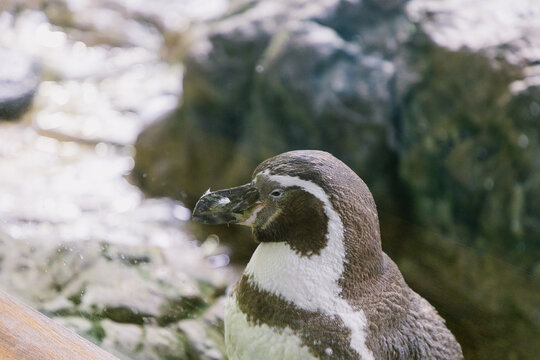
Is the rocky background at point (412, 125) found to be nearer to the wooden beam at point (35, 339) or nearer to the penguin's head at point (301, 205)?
the penguin's head at point (301, 205)

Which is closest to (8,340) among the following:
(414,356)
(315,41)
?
(414,356)

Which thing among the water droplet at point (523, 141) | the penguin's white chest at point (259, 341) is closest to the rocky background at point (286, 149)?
the water droplet at point (523, 141)

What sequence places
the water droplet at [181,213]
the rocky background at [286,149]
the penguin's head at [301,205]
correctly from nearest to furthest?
the penguin's head at [301,205]
the rocky background at [286,149]
the water droplet at [181,213]

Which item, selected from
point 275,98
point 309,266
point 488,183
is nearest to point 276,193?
point 309,266

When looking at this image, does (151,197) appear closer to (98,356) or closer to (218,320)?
(218,320)

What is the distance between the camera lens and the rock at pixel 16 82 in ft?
12.3

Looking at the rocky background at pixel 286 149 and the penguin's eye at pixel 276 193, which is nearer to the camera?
the penguin's eye at pixel 276 193

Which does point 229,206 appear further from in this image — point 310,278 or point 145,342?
point 145,342

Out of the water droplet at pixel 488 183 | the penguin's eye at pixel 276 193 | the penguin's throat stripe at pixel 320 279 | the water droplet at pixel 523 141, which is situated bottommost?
the water droplet at pixel 488 183

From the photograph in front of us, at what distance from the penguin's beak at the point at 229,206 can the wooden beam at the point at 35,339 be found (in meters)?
0.49

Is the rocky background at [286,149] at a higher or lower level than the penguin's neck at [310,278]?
lower

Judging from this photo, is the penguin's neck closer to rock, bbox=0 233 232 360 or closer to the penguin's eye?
the penguin's eye

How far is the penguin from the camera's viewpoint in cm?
172

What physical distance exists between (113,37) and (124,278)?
3.16 metres
